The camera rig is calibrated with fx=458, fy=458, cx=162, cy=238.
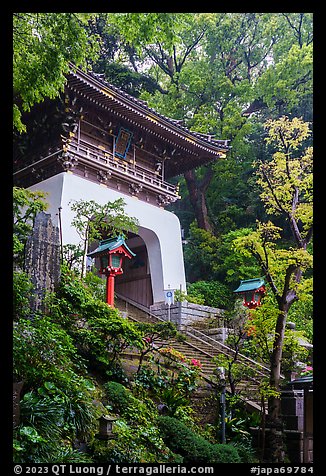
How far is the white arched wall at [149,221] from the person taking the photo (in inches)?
351

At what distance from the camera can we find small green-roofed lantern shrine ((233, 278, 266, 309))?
276 inches

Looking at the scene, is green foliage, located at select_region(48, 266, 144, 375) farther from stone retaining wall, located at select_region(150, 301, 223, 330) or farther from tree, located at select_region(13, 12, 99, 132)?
tree, located at select_region(13, 12, 99, 132)

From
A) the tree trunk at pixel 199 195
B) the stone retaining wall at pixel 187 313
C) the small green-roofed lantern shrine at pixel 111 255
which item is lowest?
the stone retaining wall at pixel 187 313

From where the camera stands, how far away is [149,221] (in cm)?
1023

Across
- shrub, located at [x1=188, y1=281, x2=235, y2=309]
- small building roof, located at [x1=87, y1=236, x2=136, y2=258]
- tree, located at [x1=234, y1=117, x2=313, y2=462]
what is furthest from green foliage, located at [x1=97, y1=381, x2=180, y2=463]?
shrub, located at [x1=188, y1=281, x2=235, y2=309]

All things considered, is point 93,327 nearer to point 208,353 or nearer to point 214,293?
point 208,353

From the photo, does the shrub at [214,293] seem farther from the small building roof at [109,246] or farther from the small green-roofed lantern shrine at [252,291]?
the small building roof at [109,246]

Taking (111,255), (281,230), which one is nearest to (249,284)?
(281,230)

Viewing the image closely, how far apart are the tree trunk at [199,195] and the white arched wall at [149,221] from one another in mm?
671

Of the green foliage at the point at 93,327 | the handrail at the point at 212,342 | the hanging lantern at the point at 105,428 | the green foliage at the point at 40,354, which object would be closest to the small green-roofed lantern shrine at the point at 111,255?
the green foliage at the point at 93,327

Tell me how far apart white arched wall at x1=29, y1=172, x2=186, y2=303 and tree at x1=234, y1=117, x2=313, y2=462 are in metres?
3.62

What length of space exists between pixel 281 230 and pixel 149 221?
4.30 meters

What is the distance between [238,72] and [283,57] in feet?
3.34
